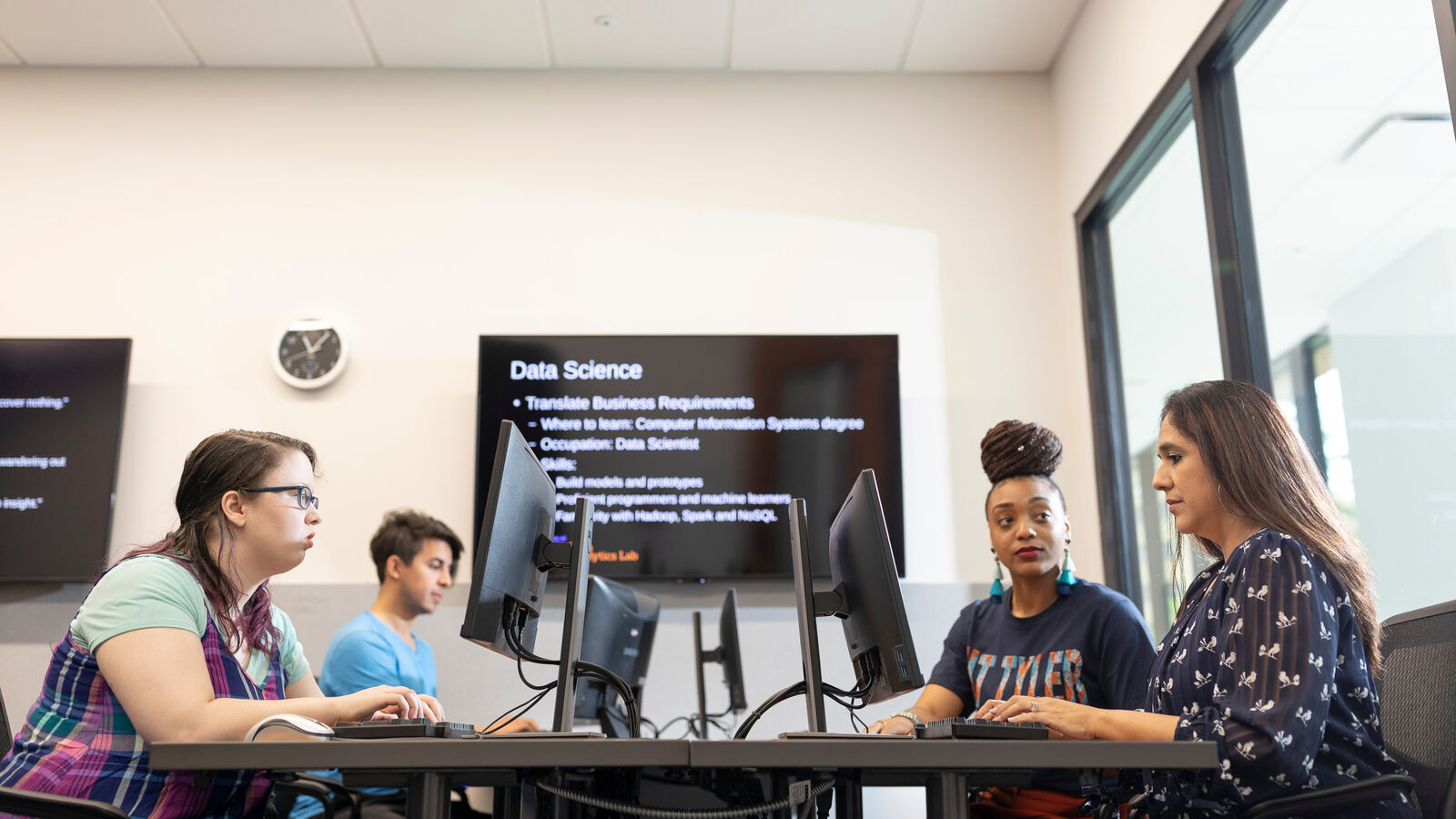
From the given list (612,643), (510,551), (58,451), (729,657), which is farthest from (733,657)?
(58,451)

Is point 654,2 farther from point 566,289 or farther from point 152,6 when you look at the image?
point 152,6

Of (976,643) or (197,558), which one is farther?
(976,643)

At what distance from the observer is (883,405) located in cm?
373

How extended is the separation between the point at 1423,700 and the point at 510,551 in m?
1.42

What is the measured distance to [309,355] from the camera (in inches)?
149

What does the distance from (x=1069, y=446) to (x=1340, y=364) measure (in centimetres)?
141

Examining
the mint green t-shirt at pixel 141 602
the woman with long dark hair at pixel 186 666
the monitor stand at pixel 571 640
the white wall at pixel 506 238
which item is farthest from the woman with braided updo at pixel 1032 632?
the white wall at pixel 506 238

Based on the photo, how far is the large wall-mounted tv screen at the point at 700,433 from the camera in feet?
11.9

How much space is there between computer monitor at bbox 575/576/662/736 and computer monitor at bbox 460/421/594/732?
19.1 inches

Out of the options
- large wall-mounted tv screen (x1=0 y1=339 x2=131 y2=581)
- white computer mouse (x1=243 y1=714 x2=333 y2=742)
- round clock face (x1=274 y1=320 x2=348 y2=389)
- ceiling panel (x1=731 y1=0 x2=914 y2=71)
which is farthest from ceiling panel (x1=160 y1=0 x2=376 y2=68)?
white computer mouse (x1=243 y1=714 x2=333 y2=742)

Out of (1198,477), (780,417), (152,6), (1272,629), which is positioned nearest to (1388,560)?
(1198,477)

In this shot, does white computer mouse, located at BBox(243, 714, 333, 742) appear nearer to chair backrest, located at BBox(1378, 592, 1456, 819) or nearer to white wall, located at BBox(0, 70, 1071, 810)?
chair backrest, located at BBox(1378, 592, 1456, 819)

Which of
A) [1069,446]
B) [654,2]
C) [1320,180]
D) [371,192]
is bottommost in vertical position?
[1069,446]

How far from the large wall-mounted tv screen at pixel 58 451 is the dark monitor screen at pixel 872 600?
2771 millimetres
